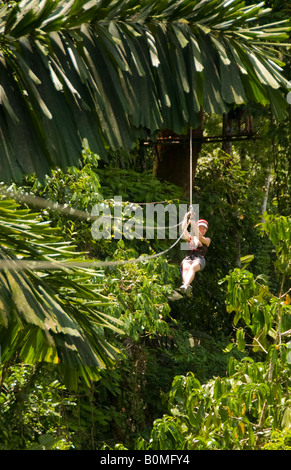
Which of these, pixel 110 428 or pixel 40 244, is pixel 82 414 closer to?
pixel 110 428

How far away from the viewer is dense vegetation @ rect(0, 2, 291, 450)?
170 inches

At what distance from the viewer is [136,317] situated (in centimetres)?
775

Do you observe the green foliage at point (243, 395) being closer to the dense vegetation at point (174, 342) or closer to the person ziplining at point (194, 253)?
the dense vegetation at point (174, 342)

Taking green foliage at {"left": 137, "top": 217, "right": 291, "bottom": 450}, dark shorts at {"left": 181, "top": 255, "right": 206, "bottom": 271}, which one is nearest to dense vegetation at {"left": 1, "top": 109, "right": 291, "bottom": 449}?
green foliage at {"left": 137, "top": 217, "right": 291, "bottom": 450}

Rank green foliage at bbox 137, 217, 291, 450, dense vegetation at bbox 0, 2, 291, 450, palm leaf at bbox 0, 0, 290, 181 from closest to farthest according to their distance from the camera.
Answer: palm leaf at bbox 0, 0, 290, 181, dense vegetation at bbox 0, 2, 291, 450, green foliage at bbox 137, 217, 291, 450

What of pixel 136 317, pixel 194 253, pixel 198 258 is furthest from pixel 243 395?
pixel 136 317

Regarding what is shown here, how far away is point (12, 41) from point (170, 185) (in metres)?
7.46

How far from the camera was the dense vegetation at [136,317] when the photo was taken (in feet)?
14.1

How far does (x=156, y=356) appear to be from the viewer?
11906 millimetres

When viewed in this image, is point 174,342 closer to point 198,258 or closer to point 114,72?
point 198,258

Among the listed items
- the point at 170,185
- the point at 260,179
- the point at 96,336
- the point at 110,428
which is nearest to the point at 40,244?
the point at 96,336

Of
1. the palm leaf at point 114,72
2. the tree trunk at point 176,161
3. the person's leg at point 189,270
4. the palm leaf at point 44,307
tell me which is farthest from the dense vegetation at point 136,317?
the person's leg at point 189,270

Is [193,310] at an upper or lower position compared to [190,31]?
lower

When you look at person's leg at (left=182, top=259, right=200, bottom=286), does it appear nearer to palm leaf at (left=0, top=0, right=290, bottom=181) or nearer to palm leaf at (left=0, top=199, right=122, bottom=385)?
palm leaf at (left=0, top=199, right=122, bottom=385)
